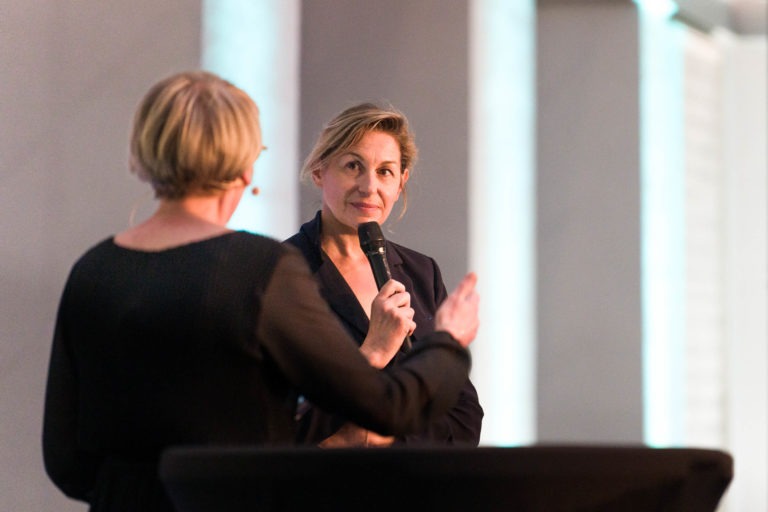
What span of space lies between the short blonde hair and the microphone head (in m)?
0.77

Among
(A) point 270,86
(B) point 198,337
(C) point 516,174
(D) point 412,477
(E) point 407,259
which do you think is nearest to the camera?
(D) point 412,477

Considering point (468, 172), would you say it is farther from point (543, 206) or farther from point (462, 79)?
point (543, 206)

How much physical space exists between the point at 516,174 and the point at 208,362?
3.72 meters

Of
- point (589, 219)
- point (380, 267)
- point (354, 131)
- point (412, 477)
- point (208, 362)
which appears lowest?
point (412, 477)

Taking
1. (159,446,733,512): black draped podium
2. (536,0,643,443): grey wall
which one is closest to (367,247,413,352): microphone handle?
(159,446,733,512): black draped podium

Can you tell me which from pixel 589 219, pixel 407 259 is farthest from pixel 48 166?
pixel 589 219

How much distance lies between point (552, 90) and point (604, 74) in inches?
12.5

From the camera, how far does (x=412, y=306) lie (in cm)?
245

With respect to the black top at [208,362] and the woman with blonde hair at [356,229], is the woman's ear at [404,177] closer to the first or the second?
the woman with blonde hair at [356,229]

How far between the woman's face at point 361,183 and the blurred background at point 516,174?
30.5 inches

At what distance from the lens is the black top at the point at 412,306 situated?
219 centimetres

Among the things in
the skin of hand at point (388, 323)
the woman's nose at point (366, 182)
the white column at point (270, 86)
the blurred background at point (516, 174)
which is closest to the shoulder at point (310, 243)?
the woman's nose at point (366, 182)

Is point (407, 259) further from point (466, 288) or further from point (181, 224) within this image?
point (181, 224)

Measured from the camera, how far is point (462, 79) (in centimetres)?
454
